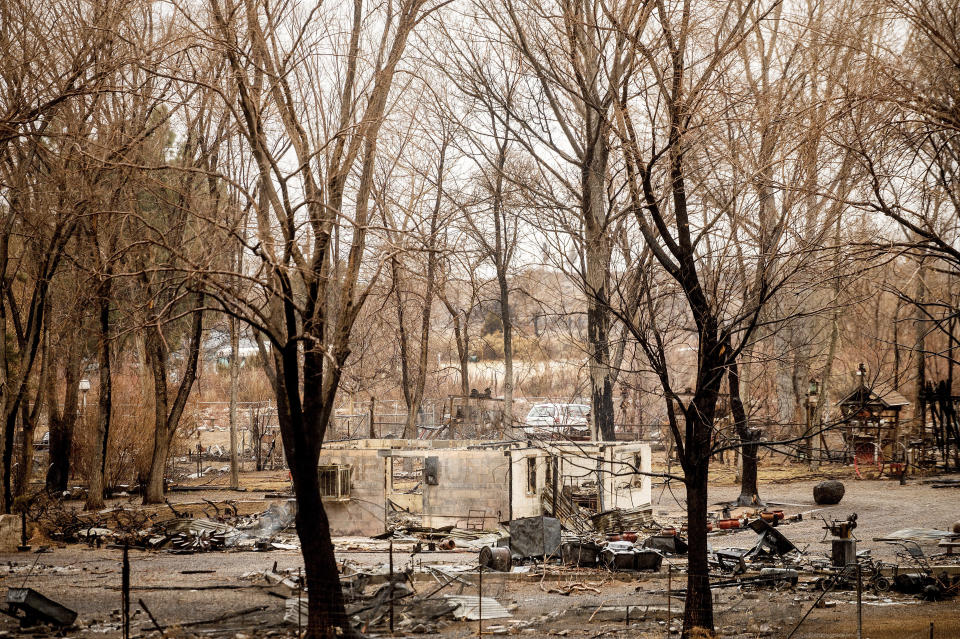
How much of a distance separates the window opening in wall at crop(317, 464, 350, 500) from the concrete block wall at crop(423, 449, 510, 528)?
2096 millimetres

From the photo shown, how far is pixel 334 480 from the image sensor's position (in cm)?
2373

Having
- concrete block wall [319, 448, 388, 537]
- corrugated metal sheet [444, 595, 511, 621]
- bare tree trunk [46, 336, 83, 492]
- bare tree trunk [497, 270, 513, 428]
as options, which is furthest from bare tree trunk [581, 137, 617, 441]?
bare tree trunk [46, 336, 83, 492]

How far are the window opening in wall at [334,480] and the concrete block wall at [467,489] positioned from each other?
210 centimetres

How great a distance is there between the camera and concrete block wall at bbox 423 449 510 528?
75.6 ft

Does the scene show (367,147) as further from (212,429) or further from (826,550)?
(212,429)

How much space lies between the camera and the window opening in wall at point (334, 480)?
77.3ft

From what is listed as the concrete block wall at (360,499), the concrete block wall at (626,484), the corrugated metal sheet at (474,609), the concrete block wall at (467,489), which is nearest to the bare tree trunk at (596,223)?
the concrete block wall at (626,484)

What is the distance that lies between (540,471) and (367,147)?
12.5m

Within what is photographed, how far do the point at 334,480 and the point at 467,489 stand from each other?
3.40m

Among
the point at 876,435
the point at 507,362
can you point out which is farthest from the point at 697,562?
the point at 876,435

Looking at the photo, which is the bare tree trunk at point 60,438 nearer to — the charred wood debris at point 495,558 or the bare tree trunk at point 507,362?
the charred wood debris at point 495,558

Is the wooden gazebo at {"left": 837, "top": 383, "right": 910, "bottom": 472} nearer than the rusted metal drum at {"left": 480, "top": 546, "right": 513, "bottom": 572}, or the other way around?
the rusted metal drum at {"left": 480, "top": 546, "right": 513, "bottom": 572}

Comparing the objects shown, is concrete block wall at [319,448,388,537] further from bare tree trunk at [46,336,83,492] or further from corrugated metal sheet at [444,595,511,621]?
bare tree trunk at [46,336,83,492]

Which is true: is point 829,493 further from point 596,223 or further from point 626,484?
point 596,223
